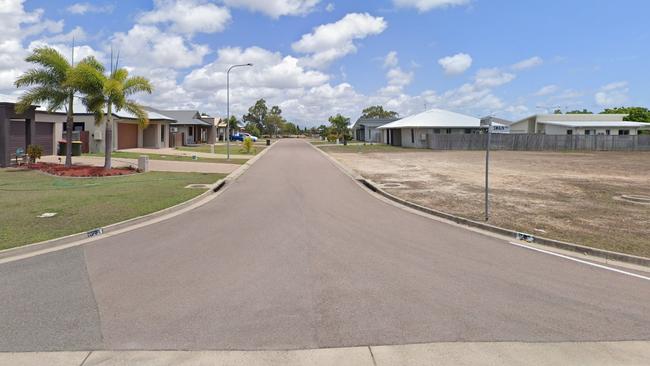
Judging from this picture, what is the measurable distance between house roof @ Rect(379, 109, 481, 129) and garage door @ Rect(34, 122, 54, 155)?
37003 mm

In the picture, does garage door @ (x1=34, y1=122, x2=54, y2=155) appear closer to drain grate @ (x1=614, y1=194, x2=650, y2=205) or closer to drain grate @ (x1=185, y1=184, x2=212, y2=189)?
drain grate @ (x1=185, y1=184, x2=212, y2=189)

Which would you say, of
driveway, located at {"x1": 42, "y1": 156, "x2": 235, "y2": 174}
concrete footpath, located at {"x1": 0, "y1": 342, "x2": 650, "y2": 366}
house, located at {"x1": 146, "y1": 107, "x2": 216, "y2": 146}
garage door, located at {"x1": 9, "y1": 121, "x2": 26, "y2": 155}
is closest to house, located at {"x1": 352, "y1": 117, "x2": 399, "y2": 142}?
house, located at {"x1": 146, "y1": 107, "x2": 216, "y2": 146}

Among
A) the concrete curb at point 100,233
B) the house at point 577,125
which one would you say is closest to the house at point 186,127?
the concrete curb at point 100,233

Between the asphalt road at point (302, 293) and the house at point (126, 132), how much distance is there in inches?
838

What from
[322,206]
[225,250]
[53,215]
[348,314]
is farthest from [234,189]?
[348,314]

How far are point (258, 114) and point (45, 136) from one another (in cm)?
11457

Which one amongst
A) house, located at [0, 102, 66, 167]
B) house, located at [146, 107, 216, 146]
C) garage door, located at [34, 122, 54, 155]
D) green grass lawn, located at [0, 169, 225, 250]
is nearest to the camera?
green grass lawn, located at [0, 169, 225, 250]

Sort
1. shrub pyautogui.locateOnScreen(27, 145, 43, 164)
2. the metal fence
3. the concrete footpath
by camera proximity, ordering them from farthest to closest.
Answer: the metal fence
shrub pyautogui.locateOnScreen(27, 145, 43, 164)
the concrete footpath

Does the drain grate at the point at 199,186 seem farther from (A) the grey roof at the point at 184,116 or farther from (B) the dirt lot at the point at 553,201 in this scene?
(A) the grey roof at the point at 184,116

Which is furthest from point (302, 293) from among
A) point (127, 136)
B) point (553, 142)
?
point (553, 142)

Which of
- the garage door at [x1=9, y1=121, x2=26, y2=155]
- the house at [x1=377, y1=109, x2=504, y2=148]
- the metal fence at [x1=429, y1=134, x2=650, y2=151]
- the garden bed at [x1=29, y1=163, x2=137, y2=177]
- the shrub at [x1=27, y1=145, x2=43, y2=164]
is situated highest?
the house at [x1=377, y1=109, x2=504, y2=148]

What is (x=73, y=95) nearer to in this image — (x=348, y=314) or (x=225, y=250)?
(x=225, y=250)

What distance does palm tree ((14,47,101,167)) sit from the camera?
20.1m

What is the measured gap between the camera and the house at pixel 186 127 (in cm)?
5267
